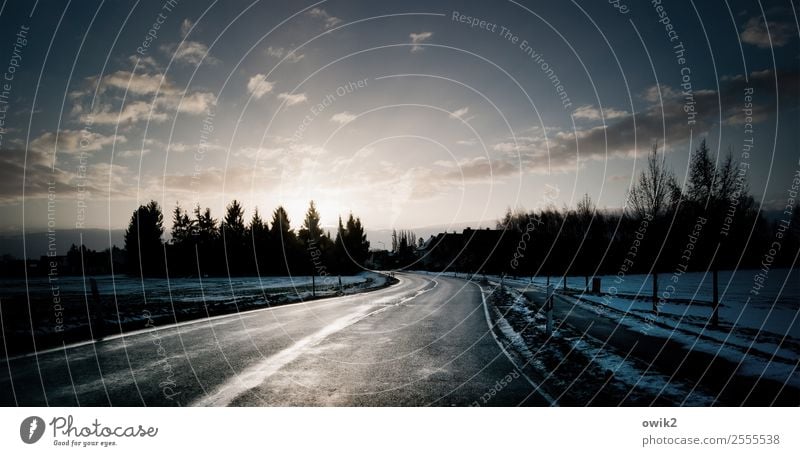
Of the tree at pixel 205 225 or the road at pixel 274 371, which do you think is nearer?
the road at pixel 274 371

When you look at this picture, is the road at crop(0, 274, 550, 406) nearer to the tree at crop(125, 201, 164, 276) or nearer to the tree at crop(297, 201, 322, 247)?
the tree at crop(297, 201, 322, 247)

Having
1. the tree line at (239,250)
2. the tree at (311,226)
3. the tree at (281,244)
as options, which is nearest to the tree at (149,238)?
the tree line at (239,250)

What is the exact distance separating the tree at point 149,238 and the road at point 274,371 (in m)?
71.6

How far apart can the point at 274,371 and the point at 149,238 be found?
78.9m

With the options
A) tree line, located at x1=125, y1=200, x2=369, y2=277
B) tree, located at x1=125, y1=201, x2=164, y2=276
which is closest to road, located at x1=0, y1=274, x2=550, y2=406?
tree line, located at x1=125, y1=200, x2=369, y2=277

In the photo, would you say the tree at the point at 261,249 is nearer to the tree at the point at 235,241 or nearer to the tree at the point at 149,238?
the tree at the point at 235,241

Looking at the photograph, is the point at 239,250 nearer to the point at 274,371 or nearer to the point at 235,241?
the point at 235,241

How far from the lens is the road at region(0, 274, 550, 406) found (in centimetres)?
509

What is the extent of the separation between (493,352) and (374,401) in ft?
12.2

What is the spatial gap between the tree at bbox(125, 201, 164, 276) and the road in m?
71.6

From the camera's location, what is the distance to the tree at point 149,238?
70.4 metres

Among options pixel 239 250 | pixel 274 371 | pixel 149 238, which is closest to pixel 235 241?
pixel 239 250

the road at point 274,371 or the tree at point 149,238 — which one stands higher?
the tree at point 149,238
